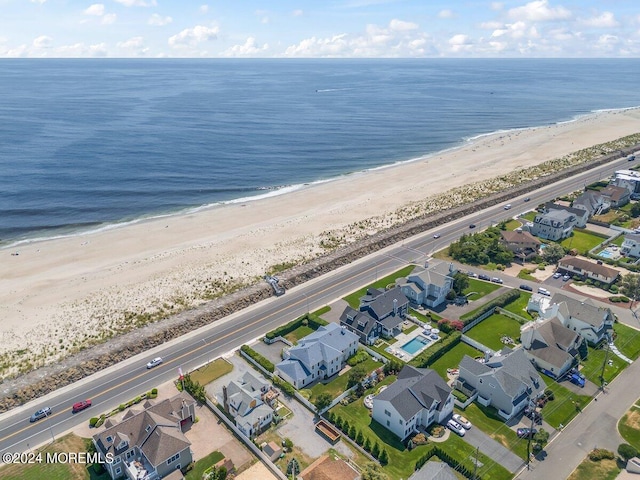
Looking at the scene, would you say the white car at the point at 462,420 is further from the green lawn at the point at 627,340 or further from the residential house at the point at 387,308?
the green lawn at the point at 627,340

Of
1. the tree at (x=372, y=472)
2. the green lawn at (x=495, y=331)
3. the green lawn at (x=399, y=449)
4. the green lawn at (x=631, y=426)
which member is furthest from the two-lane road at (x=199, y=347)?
the green lawn at (x=631, y=426)

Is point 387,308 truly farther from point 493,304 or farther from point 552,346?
point 552,346

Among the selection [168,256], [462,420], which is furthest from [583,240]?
[168,256]

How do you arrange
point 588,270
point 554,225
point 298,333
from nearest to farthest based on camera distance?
point 298,333, point 588,270, point 554,225

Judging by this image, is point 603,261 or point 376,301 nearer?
point 376,301

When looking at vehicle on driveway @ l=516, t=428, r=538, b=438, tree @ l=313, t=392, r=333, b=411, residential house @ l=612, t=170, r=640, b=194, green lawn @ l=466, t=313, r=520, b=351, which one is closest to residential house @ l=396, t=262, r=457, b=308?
green lawn @ l=466, t=313, r=520, b=351

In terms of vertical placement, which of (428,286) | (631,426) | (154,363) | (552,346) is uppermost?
(428,286)

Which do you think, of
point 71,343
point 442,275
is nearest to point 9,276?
point 71,343

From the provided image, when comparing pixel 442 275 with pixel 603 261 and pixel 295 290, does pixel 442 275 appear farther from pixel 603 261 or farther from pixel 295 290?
pixel 603 261
